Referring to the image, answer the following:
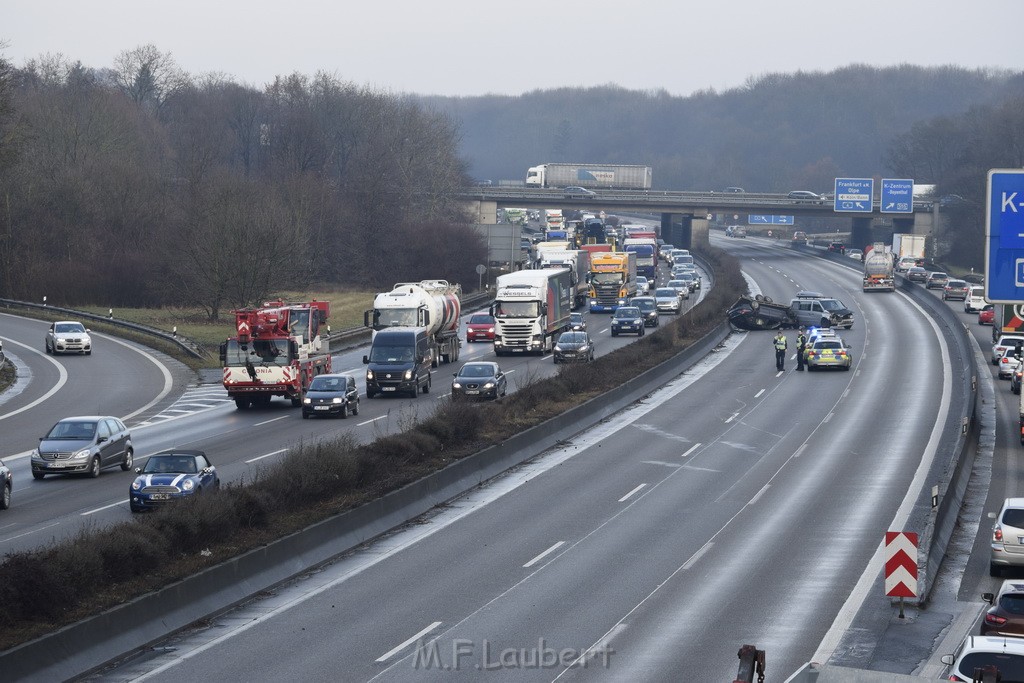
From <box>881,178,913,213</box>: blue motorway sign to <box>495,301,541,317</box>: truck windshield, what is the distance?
6659cm

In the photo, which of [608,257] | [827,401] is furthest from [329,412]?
[608,257]

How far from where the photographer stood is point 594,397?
42.6 meters

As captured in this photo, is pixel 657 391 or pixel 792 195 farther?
pixel 792 195

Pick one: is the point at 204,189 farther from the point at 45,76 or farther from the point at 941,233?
the point at 941,233

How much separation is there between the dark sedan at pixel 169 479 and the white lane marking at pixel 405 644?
26.3ft

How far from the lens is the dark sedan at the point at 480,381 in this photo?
1754 inches

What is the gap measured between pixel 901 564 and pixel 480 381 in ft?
87.3

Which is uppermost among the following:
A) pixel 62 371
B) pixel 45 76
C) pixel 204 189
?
pixel 45 76

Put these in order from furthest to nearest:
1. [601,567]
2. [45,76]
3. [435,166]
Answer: [45,76] → [435,166] → [601,567]

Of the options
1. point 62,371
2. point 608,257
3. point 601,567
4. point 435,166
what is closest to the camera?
point 601,567

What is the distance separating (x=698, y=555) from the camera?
934 inches

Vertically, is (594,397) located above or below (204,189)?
below

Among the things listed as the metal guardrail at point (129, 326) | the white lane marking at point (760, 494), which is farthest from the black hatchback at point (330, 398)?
the metal guardrail at point (129, 326)

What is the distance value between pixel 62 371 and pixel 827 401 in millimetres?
32151
